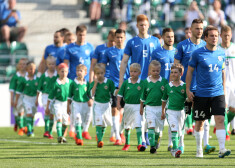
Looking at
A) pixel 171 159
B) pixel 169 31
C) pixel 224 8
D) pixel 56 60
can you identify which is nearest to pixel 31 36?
pixel 224 8

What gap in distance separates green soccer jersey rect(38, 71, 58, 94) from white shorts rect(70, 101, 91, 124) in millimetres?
1704

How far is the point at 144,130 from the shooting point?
12445 mm

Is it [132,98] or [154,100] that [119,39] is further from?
[154,100]

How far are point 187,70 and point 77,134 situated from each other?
3.45 m

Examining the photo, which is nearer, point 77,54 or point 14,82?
point 77,54

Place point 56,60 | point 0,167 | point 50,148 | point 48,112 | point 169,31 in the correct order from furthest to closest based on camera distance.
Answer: point 56,60 → point 48,112 → point 50,148 → point 169,31 → point 0,167

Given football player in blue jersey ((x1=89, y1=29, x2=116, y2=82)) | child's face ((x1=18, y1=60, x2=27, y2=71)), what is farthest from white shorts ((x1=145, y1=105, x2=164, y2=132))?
child's face ((x1=18, y1=60, x2=27, y2=71))

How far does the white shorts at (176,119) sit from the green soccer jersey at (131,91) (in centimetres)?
130

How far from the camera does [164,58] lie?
1139 centimetres

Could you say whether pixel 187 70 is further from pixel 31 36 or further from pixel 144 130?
pixel 31 36

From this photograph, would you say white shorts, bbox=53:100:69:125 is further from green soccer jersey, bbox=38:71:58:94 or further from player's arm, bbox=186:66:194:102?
player's arm, bbox=186:66:194:102

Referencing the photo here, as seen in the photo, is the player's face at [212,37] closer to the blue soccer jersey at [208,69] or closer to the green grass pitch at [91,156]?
the blue soccer jersey at [208,69]

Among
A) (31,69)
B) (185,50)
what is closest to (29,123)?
(31,69)

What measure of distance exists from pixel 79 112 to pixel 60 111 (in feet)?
1.90
